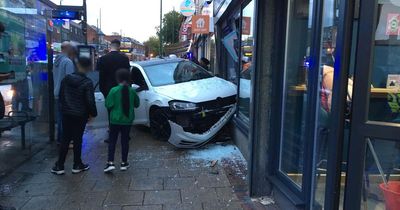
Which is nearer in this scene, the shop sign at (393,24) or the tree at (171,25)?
the shop sign at (393,24)

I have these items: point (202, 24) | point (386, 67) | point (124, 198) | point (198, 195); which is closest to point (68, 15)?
point (202, 24)

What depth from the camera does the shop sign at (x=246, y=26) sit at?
7344 mm

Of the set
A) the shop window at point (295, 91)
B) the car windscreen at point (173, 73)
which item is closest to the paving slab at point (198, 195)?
the shop window at point (295, 91)

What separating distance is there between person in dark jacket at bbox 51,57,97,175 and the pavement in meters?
0.40

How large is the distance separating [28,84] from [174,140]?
8.97 ft

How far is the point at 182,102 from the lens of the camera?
7.02 meters

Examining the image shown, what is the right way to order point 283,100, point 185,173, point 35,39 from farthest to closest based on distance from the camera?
point 35,39 → point 185,173 → point 283,100

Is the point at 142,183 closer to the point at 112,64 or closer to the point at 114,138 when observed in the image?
the point at 114,138

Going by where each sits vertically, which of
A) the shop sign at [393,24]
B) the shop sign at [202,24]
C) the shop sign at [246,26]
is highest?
the shop sign at [202,24]

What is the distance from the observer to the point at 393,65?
2.88m

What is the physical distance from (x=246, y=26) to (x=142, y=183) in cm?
351

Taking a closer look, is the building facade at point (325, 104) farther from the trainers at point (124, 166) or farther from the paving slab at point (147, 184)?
the trainers at point (124, 166)

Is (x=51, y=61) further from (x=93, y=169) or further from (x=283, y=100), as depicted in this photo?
(x=283, y=100)

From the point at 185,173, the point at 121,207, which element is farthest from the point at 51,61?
the point at 121,207
